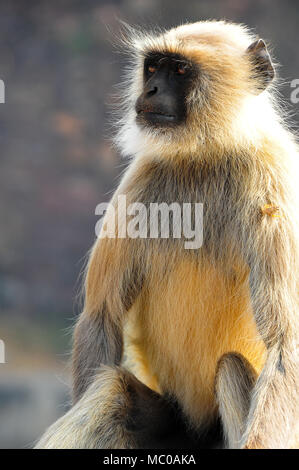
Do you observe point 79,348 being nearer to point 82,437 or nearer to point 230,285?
point 82,437

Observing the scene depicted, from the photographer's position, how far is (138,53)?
4.46 meters

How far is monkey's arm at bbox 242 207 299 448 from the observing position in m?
3.49

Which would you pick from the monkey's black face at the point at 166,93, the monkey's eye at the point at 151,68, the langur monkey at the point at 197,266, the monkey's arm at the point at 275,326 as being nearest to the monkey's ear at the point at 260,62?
the langur monkey at the point at 197,266

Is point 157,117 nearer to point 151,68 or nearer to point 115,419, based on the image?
point 151,68

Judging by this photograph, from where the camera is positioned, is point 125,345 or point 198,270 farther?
point 125,345

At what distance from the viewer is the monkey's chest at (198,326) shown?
155 inches

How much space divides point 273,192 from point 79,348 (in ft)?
4.05

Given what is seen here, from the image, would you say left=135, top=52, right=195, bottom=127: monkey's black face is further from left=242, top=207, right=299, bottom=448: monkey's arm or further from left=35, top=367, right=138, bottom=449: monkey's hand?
left=35, top=367, right=138, bottom=449: monkey's hand

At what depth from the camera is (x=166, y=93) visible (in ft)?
12.9

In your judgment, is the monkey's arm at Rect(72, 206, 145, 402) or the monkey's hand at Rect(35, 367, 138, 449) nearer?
the monkey's hand at Rect(35, 367, 138, 449)

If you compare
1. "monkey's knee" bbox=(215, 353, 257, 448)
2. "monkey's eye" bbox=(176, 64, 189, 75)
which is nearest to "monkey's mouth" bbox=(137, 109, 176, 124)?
"monkey's eye" bbox=(176, 64, 189, 75)

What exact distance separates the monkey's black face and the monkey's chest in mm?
678

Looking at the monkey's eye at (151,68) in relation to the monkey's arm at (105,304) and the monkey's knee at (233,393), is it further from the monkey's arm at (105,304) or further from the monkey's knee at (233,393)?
the monkey's knee at (233,393)

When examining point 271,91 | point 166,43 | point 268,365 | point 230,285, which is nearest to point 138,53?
point 166,43
